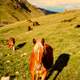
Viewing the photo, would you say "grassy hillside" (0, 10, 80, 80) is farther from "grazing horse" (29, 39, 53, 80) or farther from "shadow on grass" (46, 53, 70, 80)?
"grazing horse" (29, 39, 53, 80)

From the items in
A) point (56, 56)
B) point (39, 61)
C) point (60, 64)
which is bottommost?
point (56, 56)

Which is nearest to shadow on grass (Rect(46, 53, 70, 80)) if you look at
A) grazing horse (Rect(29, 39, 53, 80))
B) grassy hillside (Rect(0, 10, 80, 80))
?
grassy hillside (Rect(0, 10, 80, 80))

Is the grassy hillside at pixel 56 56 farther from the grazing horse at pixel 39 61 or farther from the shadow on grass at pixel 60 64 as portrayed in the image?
the grazing horse at pixel 39 61

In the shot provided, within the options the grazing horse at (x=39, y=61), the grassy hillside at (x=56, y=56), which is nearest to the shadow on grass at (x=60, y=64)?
the grassy hillside at (x=56, y=56)

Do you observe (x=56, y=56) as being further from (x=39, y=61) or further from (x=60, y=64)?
(x=39, y=61)

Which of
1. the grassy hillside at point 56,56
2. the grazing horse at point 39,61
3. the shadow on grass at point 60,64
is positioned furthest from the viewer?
the shadow on grass at point 60,64

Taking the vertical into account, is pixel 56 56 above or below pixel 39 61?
below

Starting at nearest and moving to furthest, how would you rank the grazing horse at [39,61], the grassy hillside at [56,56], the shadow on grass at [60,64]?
the grazing horse at [39,61], the grassy hillside at [56,56], the shadow on grass at [60,64]

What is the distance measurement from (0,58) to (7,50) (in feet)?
17.5

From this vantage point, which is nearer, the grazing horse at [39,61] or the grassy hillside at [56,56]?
the grazing horse at [39,61]

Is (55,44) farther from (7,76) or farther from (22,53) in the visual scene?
(7,76)

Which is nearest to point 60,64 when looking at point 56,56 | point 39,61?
point 56,56

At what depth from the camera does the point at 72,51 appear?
2973 cm

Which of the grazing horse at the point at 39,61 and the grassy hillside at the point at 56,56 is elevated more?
the grazing horse at the point at 39,61
